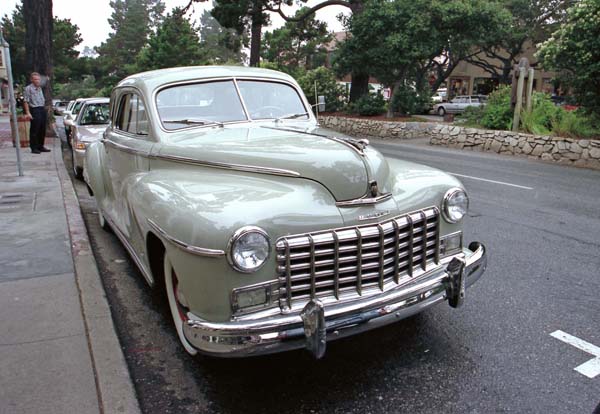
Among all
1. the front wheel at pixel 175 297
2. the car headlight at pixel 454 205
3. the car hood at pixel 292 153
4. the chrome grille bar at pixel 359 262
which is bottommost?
the front wheel at pixel 175 297

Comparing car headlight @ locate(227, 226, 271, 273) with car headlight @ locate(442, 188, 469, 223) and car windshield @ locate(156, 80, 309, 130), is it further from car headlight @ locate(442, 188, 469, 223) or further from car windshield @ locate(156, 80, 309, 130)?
car windshield @ locate(156, 80, 309, 130)

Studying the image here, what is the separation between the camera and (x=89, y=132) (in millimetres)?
8953

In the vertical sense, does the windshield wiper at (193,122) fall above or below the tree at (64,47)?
below

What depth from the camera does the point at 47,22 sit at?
1476 cm

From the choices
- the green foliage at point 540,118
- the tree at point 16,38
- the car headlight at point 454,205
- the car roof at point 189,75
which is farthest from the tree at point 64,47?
the car headlight at point 454,205

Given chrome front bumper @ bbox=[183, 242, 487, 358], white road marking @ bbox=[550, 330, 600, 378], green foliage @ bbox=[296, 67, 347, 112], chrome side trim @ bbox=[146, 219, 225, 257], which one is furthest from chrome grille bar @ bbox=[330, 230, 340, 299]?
green foliage @ bbox=[296, 67, 347, 112]

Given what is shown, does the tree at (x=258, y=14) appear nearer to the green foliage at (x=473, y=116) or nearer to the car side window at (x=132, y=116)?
the green foliage at (x=473, y=116)

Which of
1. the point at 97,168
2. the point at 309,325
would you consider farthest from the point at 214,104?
the point at 309,325

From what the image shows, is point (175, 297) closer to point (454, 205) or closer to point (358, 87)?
point (454, 205)

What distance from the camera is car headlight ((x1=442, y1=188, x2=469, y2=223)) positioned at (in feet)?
10.6

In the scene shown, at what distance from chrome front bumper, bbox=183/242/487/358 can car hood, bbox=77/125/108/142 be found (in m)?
6.88

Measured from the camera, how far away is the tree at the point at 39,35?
1442 centimetres

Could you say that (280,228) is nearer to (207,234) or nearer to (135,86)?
(207,234)

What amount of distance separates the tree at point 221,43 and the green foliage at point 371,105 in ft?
31.5
